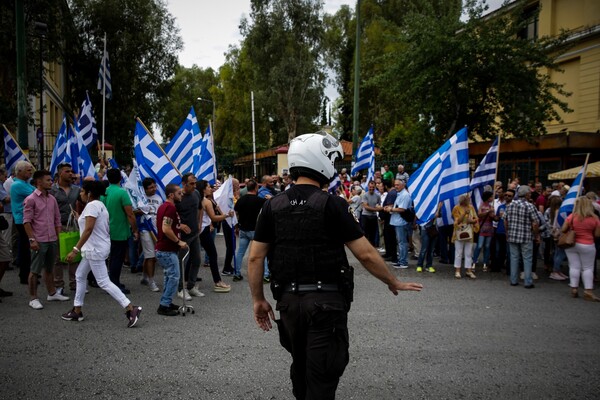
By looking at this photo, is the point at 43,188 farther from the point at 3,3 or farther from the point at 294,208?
the point at 3,3

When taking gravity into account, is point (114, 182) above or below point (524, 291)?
above

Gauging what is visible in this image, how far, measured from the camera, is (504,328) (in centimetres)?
A: 649

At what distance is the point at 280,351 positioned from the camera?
5.42 meters

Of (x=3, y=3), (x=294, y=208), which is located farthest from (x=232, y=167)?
(x=294, y=208)

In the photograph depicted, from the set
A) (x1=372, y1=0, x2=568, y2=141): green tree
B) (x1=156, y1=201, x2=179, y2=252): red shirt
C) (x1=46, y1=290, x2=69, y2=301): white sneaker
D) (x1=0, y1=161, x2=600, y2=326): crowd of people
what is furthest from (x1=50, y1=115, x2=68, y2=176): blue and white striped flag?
(x1=372, y1=0, x2=568, y2=141): green tree

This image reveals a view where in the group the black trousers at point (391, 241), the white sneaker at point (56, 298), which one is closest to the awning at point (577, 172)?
the black trousers at point (391, 241)

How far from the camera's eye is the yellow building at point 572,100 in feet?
68.2

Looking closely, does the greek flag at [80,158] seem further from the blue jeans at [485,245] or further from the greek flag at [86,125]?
the blue jeans at [485,245]

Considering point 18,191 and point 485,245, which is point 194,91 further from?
point 18,191

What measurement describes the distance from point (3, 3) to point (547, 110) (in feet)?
69.0

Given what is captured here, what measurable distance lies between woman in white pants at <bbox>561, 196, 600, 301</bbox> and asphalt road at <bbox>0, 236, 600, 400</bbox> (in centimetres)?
43

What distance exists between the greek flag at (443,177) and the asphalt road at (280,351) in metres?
2.48

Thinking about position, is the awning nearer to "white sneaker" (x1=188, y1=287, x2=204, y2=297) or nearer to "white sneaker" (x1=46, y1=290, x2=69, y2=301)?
"white sneaker" (x1=188, y1=287, x2=204, y2=297)

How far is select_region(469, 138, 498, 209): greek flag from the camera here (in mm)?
10664
